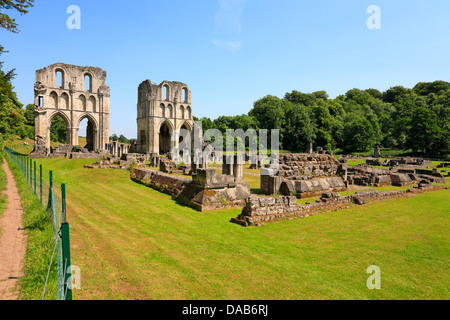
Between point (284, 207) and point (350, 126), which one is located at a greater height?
point (350, 126)

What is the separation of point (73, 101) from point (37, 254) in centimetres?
3650

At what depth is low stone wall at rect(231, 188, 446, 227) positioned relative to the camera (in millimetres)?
8477

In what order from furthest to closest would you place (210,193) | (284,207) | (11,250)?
(210,193) < (284,207) < (11,250)

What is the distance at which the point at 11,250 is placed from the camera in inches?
209

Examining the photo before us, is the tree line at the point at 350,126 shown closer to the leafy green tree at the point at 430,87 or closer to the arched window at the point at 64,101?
the leafy green tree at the point at 430,87

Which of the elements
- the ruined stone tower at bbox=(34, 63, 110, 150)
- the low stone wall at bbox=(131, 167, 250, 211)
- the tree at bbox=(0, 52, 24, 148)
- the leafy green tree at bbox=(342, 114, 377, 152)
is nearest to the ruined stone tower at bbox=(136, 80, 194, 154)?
the ruined stone tower at bbox=(34, 63, 110, 150)

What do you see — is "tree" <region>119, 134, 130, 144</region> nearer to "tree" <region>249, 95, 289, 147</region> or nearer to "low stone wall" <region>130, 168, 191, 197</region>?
"tree" <region>249, 95, 289, 147</region>

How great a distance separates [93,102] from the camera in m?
37.7

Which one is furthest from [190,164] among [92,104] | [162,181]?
[92,104]

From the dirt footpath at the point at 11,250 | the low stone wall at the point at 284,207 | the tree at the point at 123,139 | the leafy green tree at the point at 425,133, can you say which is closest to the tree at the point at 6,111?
the dirt footpath at the point at 11,250

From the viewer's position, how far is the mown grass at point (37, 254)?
151 inches

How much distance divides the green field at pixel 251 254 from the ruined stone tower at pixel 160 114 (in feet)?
108

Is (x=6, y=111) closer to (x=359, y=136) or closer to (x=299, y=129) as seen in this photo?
(x=299, y=129)
